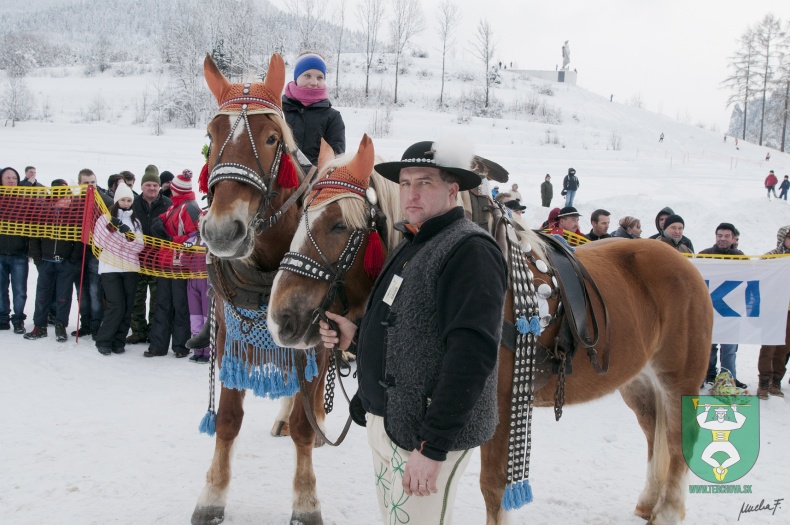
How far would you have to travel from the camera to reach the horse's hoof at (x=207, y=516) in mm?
3492

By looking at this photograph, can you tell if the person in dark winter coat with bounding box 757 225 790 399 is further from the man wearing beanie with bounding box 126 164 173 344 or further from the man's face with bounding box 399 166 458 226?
the man wearing beanie with bounding box 126 164 173 344

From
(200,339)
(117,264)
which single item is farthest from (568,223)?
(117,264)

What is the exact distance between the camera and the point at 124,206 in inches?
286

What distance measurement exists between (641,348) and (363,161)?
2194 mm

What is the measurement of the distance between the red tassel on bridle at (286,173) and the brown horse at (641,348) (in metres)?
1.34

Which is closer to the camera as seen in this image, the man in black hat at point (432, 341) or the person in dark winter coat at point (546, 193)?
the man in black hat at point (432, 341)

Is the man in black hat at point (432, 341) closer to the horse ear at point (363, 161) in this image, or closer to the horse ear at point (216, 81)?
the horse ear at point (363, 161)

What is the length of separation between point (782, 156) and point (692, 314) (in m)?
42.3

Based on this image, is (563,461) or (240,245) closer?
(240,245)

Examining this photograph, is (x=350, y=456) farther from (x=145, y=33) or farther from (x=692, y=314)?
(x=145, y=33)

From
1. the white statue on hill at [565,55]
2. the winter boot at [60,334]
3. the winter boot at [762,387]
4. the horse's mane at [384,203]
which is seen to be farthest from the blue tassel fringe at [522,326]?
the white statue on hill at [565,55]

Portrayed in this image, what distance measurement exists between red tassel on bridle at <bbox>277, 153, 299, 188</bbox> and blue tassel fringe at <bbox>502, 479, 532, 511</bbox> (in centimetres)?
210

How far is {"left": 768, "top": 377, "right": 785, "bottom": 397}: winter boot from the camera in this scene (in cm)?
668

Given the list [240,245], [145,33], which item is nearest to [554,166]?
[240,245]
